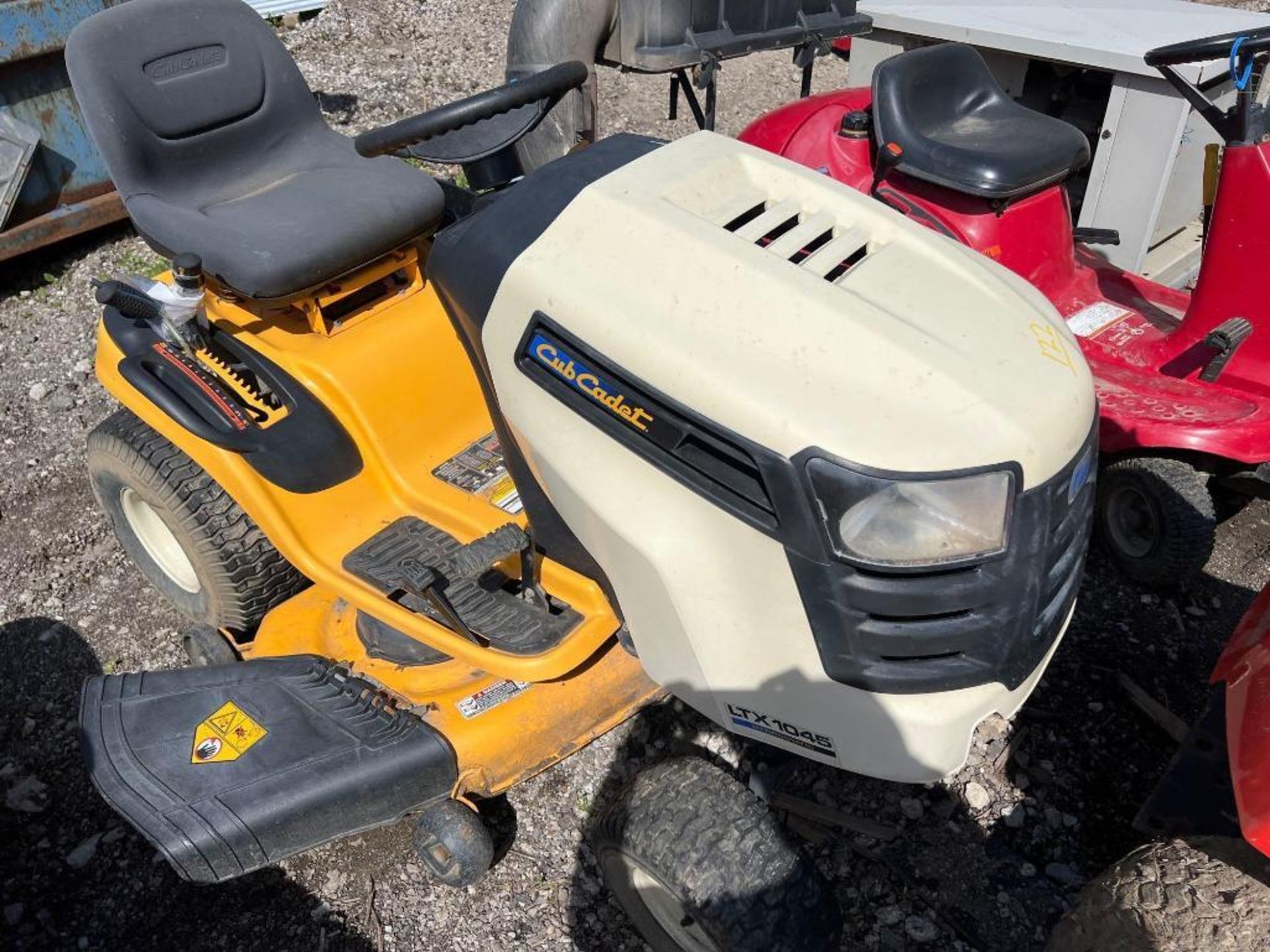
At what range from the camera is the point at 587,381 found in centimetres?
155

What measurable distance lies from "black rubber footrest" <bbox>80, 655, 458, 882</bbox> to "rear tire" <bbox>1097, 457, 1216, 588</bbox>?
74.2 inches

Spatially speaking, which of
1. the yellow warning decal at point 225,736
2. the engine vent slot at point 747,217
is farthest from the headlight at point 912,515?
the yellow warning decal at point 225,736

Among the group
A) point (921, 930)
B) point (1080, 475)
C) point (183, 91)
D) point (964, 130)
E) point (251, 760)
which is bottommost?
point (921, 930)

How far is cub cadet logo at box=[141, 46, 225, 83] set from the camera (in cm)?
250

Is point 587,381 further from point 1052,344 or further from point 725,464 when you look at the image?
point 1052,344

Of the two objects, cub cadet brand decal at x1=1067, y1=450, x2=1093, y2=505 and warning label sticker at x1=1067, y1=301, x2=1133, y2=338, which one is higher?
cub cadet brand decal at x1=1067, y1=450, x2=1093, y2=505

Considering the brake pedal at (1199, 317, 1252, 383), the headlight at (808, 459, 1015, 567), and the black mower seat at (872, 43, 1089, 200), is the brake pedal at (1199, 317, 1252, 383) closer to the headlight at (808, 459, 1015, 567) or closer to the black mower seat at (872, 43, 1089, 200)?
the black mower seat at (872, 43, 1089, 200)

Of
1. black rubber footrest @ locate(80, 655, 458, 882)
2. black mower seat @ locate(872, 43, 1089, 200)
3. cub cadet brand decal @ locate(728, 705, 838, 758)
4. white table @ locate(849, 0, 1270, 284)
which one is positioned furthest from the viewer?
white table @ locate(849, 0, 1270, 284)

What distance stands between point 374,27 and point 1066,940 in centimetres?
579

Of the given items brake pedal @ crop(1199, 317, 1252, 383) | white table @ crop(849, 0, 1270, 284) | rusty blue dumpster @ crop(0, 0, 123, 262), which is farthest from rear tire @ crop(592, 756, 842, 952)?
rusty blue dumpster @ crop(0, 0, 123, 262)

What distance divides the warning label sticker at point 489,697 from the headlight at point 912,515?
828mm

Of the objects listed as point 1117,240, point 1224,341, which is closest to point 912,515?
point 1224,341

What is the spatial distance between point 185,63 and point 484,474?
4.18ft

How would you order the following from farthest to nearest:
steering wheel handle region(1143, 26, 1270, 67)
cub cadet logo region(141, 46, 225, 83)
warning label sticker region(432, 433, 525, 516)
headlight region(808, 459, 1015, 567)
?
1. steering wheel handle region(1143, 26, 1270, 67)
2. cub cadet logo region(141, 46, 225, 83)
3. warning label sticker region(432, 433, 525, 516)
4. headlight region(808, 459, 1015, 567)
